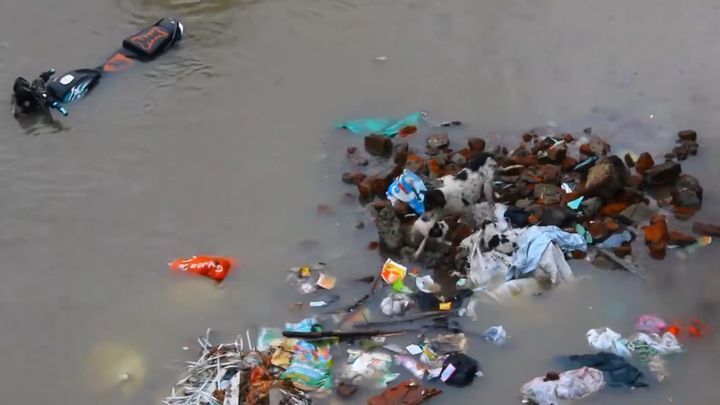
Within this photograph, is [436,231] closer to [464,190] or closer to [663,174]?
[464,190]

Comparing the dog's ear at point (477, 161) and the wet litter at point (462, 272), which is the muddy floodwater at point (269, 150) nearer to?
the wet litter at point (462, 272)

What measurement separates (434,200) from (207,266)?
5.33 feet

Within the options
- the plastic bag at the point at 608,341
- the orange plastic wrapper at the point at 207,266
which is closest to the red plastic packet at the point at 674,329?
the plastic bag at the point at 608,341

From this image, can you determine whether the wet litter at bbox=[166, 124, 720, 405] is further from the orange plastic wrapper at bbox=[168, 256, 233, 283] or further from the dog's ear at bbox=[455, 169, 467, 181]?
the orange plastic wrapper at bbox=[168, 256, 233, 283]

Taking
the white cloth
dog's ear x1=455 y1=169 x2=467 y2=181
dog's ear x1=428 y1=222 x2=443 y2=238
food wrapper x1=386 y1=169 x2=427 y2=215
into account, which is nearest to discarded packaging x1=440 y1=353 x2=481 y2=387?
dog's ear x1=428 y1=222 x2=443 y2=238

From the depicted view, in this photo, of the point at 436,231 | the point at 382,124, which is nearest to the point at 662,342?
the point at 436,231

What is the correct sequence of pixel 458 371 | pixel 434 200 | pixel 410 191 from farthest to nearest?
1. pixel 410 191
2. pixel 434 200
3. pixel 458 371

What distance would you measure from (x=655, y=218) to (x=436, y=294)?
1.64 metres

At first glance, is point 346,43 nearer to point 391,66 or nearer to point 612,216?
point 391,66

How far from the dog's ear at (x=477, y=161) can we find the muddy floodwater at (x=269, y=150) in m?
0.55

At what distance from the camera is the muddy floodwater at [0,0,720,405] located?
4.93 meters

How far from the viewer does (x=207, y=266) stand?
5328 millimetres

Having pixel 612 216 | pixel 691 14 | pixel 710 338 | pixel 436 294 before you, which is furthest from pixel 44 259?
pixel 691 14

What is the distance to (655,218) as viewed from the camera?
5.35 m
